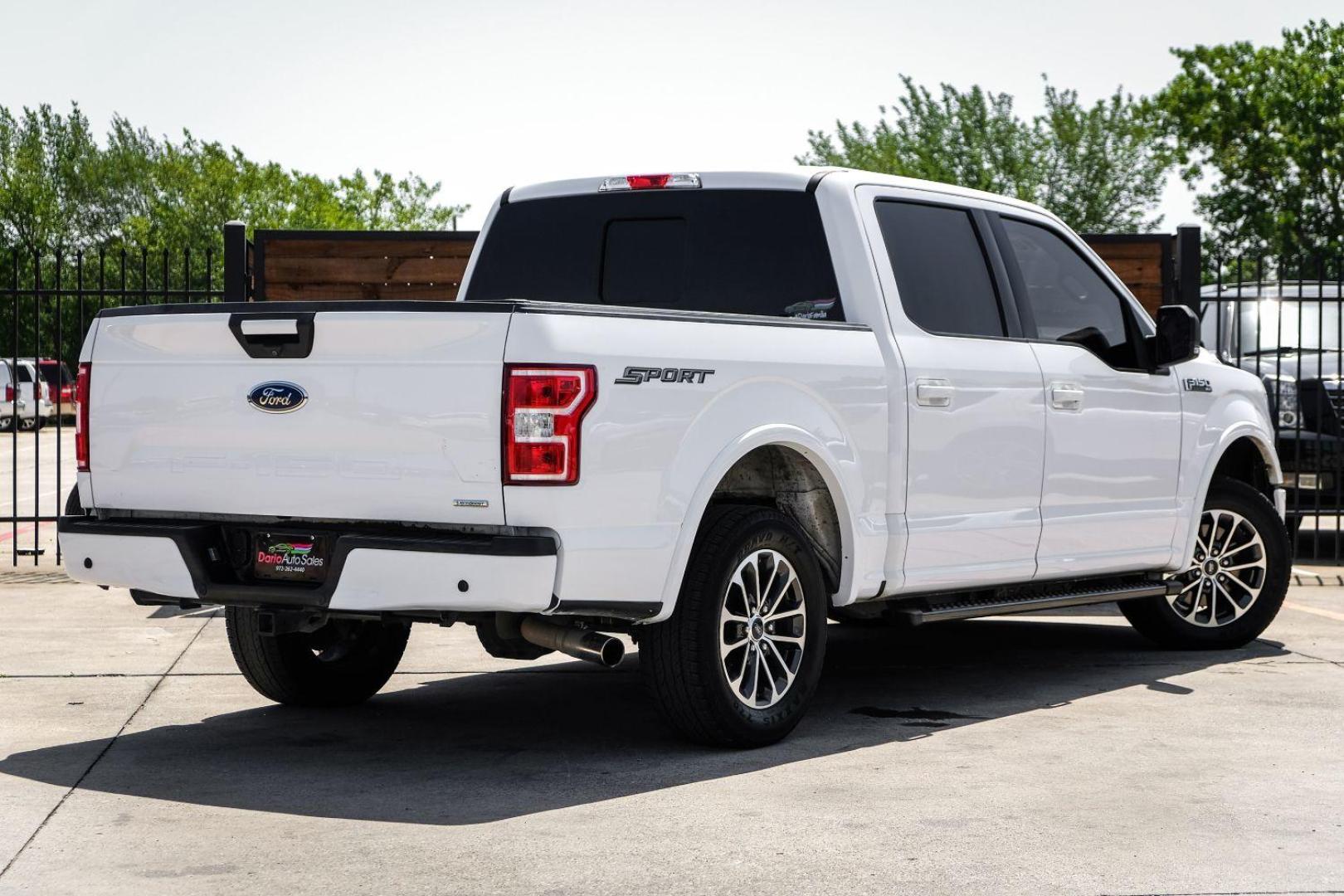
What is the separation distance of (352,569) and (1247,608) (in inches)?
210

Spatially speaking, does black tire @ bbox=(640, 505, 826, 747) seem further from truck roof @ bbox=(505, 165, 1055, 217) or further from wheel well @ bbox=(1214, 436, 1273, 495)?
wheel well @ bbox=(1214, 436, 1273, 495)

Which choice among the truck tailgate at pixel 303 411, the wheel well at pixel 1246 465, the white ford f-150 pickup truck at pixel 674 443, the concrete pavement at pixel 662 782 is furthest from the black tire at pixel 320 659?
the wheel well at pixel 1246 465

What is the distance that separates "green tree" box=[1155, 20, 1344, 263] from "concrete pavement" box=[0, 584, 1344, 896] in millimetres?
39566

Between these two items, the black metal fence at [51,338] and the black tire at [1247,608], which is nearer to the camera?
the black tire at [1247,608]

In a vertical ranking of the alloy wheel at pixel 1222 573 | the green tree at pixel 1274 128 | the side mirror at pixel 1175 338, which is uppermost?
the green tree at pixel 1274 128

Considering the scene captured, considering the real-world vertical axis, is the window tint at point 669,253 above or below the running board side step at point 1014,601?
above

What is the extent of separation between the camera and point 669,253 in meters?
7.72

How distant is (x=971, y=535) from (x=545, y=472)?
2431 mm

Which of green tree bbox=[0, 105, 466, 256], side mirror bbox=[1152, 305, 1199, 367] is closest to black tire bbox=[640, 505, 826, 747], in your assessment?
side mirror bbox=[1152, 305, 1199, 367]

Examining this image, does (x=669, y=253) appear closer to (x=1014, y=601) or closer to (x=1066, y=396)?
(x=1066, y=396)

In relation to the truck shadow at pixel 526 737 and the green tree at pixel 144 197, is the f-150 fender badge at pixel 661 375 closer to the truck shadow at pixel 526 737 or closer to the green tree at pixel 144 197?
the truck shadow at pixel 526 737

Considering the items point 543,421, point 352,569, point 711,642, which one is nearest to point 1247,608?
point 711,642

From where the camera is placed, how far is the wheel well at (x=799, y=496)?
272 inches

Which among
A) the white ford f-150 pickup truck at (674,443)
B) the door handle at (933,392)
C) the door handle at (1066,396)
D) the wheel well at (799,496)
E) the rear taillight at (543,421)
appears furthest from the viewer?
the door handle at (1066,396)
